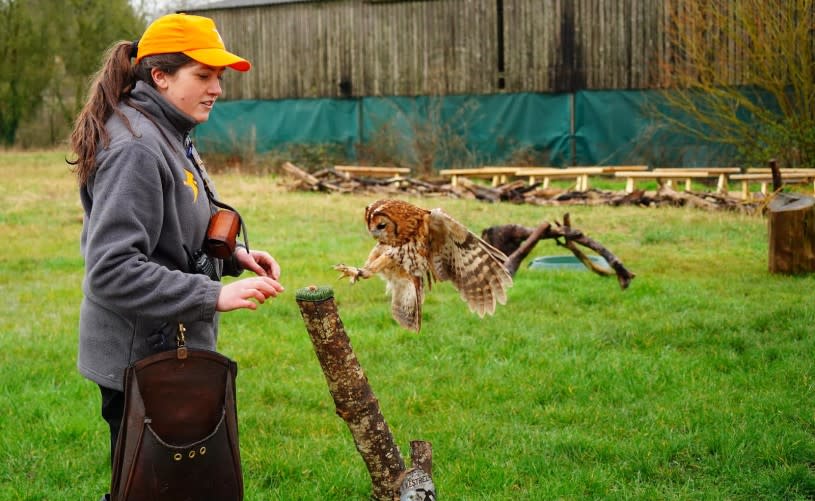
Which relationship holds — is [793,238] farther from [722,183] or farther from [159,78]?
[722,183]

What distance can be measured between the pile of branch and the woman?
11.0 metres

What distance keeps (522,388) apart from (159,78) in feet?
12.0

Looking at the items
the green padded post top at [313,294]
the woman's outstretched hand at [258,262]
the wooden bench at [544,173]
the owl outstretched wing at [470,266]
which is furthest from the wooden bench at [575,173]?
the green padded post top at [313,294]

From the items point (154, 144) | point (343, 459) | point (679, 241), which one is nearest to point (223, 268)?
point (154, 144)

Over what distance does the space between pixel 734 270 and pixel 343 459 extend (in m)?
6.20

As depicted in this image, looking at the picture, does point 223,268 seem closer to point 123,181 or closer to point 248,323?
point 123,181

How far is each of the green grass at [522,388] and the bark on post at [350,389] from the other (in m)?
0.96

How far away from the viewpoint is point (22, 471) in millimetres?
4996

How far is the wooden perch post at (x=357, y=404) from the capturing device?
3279mm

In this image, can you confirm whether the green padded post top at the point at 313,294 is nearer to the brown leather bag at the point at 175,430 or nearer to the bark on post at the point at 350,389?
the bark on post at the point at 350,389

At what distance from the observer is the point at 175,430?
9.95ft

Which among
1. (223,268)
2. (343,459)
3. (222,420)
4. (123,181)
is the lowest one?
(343,459)

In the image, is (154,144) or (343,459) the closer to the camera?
(154,144)

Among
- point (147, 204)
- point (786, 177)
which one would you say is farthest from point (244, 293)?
point (786, 177)
